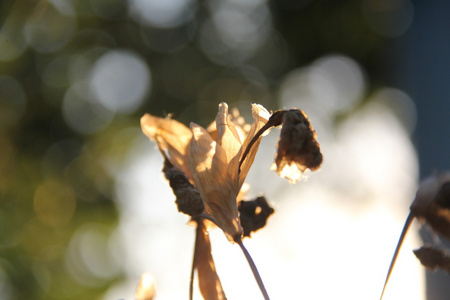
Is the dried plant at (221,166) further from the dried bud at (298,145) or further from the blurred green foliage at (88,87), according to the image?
the blurred green foliage at (88,87)

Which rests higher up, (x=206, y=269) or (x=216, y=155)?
(x=216, y=155)

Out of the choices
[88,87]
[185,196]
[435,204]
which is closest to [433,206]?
[435,204]

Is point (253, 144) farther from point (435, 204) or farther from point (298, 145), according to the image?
point (435, 204)

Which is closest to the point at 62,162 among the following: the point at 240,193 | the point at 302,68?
the point at 302,68

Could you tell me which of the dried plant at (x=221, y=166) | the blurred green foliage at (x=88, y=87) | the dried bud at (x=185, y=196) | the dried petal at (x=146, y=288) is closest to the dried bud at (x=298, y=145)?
the dried plant at (x=221, y=166)

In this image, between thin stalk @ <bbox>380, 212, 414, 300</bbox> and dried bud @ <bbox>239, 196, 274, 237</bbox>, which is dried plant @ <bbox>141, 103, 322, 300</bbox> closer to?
dried bud @ <bbox>239, 196, 274, 237</bbox>

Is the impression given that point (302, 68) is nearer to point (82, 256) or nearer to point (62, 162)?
point (62, 162)
